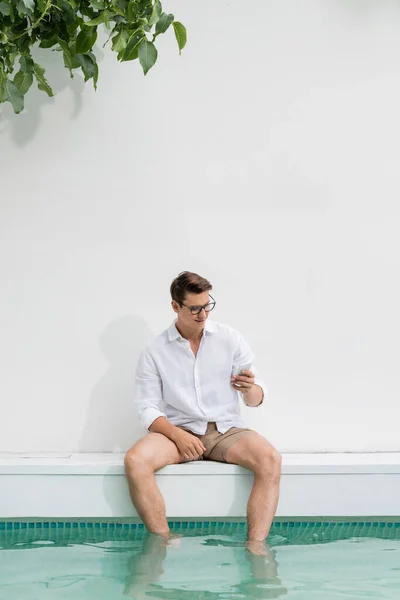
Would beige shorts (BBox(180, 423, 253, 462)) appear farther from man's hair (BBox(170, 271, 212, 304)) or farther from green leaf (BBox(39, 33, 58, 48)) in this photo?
green leaf (BBox(39, 33, 58, 48))

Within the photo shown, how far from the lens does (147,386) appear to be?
139 inches

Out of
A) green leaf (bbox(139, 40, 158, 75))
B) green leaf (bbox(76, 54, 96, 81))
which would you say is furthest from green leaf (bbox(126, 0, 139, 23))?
green leaf (bbox(76, 54, 96, 81))

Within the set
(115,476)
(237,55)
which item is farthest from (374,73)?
Result: (115,476)

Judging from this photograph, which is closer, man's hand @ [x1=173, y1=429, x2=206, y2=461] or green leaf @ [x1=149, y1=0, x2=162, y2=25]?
green leaf @ [x1=149, y1=0, x2=162, y2=25]

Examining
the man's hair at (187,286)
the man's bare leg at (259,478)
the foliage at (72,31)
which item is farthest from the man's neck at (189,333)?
the foliage at (72,31)

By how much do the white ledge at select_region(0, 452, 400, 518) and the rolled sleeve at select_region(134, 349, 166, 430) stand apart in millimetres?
271

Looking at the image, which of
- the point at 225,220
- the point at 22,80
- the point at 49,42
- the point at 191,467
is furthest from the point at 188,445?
the point at 49,42

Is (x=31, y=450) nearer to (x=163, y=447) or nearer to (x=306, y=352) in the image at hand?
(x=163, y=447)

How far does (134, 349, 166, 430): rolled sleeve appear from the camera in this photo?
3490 mm

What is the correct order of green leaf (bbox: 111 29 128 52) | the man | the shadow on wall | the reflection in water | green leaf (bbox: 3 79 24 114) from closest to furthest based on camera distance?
the reflection in water → the man → green leaf (bbox: 111 29 128 52) → green leaf (bbox: 3 79 24 114) → the shadow on wall

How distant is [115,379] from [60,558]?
1107 mm

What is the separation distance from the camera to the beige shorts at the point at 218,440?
3.44 metres

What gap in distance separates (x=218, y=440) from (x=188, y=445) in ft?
0.58

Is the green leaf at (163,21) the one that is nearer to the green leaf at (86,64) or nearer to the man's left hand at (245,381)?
the green leaf at (86,64)
